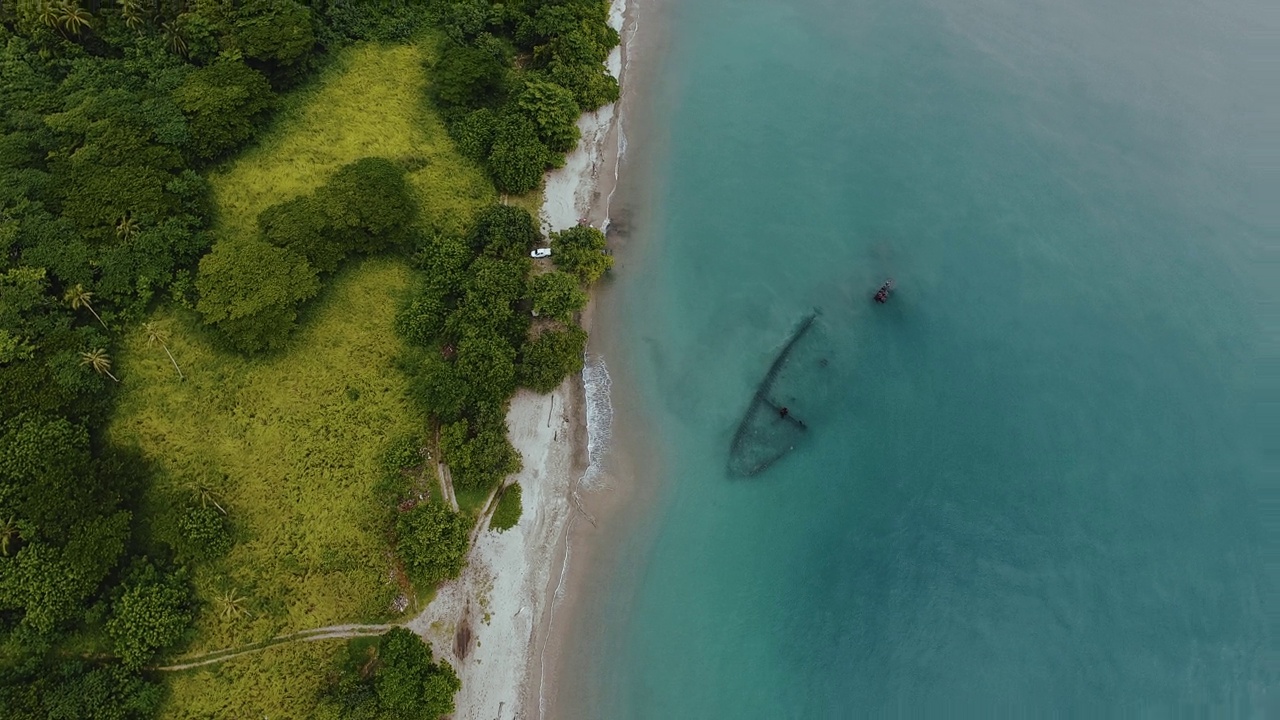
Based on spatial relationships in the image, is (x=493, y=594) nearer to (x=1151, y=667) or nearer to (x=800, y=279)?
(x=800, y=279)

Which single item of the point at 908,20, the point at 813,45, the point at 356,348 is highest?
the point at 908,20

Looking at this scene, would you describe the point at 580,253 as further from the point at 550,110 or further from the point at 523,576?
the point at 523,576

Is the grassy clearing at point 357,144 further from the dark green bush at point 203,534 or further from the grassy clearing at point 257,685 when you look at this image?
the grassy clearing at point 257,685

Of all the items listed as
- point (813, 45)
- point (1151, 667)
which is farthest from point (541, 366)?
point (813, 45)

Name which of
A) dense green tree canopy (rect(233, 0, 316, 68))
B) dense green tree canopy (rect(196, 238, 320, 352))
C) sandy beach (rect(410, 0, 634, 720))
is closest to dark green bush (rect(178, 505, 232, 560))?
dense green tree canopy (rect(196, 238, 320, 352))

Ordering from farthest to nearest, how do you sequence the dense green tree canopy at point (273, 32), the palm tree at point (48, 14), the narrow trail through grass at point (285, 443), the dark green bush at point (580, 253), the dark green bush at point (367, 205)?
the dense green tree canopy at point (273, 32)
the palm tree at point (48, 14)
the dark green bush at point (580, 253)
the dark green bush at point (367, 205)
the narrow trail through grass at point (285, 443)

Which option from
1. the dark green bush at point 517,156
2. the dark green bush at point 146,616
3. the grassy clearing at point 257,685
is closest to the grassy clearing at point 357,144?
the dark green bush at point 517,156
